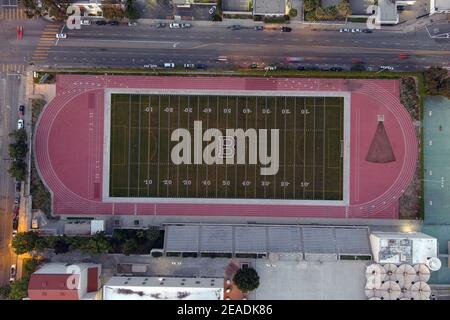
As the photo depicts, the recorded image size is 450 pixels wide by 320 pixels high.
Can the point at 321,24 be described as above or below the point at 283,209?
above

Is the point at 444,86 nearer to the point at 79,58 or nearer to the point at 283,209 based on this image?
the point at 283,209

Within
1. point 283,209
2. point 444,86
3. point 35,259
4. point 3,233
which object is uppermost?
point 444,86

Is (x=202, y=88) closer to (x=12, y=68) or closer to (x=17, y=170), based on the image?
(x=12, y=68)

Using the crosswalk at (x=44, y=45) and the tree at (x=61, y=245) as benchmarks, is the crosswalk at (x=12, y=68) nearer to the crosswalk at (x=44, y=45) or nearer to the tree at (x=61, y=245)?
the crosswalk at (x=44, y=45)

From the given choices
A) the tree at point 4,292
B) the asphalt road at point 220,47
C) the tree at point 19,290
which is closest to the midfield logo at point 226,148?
the asphalt road at point 220,47

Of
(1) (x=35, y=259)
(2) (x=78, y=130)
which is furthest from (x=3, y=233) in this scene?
(2) (x=78, y=130)

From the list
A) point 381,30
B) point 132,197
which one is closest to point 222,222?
point 132,197

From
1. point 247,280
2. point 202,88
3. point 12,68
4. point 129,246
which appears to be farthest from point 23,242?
point 202,88
